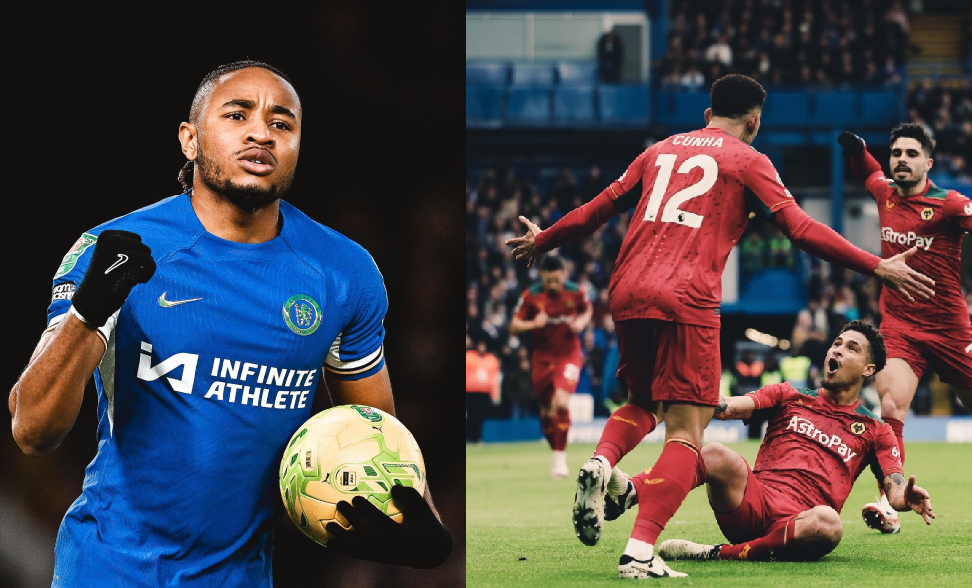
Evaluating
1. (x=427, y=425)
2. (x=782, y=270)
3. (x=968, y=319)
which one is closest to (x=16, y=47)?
(x=427, y=425)

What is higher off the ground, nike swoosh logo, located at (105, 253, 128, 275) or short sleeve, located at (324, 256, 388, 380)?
nike swoosh logo, located at (105, 253, 128, 275)

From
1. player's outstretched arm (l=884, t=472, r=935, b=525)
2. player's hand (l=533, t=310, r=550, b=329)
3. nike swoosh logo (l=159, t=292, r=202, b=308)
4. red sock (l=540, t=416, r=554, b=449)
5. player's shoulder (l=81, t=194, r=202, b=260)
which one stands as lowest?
red sock (l=540, t=416, r=554, b=449)

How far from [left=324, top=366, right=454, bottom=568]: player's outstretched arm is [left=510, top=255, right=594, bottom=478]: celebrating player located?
6143 millimetres

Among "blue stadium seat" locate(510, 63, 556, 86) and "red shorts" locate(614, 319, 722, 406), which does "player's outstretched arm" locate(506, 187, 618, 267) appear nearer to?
"red shorts" locate(614, 319, 722, 406)

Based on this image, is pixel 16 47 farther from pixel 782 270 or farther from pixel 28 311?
pixel 782 270

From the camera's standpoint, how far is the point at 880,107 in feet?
45.9

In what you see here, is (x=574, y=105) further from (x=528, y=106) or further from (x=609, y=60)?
(x=609, y=60)

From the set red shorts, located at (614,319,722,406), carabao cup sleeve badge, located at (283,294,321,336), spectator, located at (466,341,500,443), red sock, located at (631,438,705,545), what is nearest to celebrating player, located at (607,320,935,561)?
red sock, located at (631,438,705,545)

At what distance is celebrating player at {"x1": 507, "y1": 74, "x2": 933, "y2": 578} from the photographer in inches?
168

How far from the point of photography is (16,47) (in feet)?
12.9

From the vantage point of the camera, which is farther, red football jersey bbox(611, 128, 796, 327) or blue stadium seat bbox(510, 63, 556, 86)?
blue stadium seat bbox(510, 63, 556, 86)

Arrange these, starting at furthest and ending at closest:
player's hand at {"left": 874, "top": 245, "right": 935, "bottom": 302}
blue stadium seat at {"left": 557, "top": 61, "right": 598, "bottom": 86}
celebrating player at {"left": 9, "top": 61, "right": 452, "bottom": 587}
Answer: blue stadium seat at {"left": 557, "top": 61, "right": 598, "bottom": 86}
player's hand at {"left": 874, "top": 245, "right": 935, "bottom": 302}
celebrating player at {"left": 9, "top": 61, "right": 452, "bottom": 587}

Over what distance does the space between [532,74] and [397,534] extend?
1419 centimetres

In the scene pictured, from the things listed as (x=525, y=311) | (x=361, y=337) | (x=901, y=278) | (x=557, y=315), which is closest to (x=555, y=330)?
(x=557, y=315)
